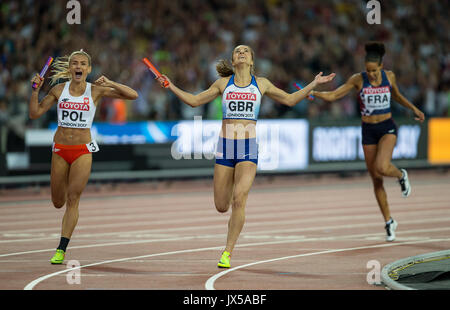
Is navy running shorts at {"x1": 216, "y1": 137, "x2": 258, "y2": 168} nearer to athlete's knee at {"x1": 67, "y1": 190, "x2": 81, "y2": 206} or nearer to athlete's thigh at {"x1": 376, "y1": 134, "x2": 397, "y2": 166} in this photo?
athlete's knee at {"x1": 67, "y1": 190, "x2": 81, "y2": 206}

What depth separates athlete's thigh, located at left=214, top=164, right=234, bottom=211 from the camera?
9.66 meters

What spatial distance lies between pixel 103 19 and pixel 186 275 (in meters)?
15.1

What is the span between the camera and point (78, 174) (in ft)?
32.3

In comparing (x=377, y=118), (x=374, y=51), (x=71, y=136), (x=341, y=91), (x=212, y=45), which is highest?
(x=212, y=45)

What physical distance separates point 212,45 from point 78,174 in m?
14.5

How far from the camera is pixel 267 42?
82.1 ft

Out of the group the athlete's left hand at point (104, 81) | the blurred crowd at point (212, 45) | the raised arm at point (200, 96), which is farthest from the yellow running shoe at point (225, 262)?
the blurred crowd at point (212, 45)

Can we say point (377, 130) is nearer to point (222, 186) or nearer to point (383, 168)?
point (383, 168)

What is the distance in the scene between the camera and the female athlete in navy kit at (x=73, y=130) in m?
9.85

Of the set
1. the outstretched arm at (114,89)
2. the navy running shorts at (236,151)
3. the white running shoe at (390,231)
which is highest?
the outstretched arm at (114,89)

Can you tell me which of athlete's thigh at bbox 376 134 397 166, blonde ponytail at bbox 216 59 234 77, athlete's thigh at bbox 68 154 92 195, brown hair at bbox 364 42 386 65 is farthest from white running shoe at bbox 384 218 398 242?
athlete's thigh at bbox 68 154 92 195

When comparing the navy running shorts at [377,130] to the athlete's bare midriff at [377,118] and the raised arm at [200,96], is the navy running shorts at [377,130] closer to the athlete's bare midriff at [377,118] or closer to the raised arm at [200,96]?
the athlete's bare midriff at [377,118]

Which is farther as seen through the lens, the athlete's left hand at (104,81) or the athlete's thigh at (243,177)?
the athlete's left hand at (104,81)

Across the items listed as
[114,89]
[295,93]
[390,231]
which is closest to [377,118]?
[390,231]
